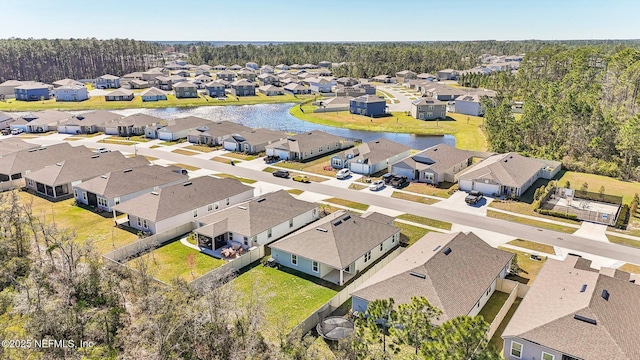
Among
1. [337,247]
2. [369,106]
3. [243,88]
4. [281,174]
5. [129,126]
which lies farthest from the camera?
[243,88]

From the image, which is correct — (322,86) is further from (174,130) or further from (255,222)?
(255,222)

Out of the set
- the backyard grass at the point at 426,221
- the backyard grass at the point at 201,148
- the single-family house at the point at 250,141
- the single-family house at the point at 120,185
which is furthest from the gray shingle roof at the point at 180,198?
the backyard grass at the point at 201,148

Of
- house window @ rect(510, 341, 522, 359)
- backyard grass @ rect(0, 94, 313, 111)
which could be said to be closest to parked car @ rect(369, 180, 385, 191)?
house window @ rect(510, 341, 522, 359)

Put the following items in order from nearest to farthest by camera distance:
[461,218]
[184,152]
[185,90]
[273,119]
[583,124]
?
[461,218] < [583,124] < [184,152] < [273,119] < [185,90]

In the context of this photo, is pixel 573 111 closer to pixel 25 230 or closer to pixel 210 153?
pixel 210 153

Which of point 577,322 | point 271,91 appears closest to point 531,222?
point 577,322

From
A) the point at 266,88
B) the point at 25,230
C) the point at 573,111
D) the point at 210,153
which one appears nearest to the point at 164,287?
the point at 25,230

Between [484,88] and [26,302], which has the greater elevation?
[484,88]

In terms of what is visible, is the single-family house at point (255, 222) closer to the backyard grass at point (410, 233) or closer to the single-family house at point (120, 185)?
the backyard grass at point (410, 233)
